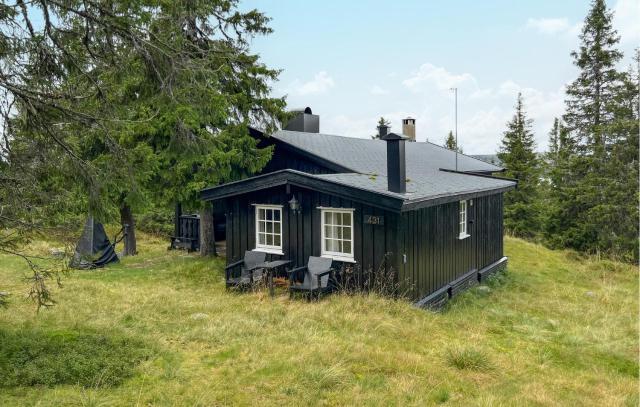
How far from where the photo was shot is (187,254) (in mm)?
15984

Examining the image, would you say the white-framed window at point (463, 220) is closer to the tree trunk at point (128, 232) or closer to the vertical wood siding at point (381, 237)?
the vertical wood siding at point (381, 237)

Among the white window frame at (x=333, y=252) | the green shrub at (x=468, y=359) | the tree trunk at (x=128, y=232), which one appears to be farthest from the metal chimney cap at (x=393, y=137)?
the tree trunk at (x=128, y=232)

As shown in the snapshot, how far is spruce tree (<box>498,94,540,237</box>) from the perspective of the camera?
26625 mm

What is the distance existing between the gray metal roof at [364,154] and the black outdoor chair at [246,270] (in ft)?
12.0

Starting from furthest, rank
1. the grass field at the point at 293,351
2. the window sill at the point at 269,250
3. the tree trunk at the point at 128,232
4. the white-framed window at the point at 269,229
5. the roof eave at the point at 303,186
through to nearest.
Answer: the tree trunk at the point at 128,232, the white-framed window at the point at 269,229, the window sill at the point at 269,250, the roof eave at the point at 303,186, the grass field at the point at 293,351

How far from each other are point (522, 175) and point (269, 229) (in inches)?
806

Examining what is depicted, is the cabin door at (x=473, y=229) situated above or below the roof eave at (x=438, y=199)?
below

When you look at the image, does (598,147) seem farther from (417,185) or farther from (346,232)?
(346,232)

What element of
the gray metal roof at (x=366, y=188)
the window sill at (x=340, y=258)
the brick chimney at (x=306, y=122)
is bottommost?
the window sill at (x=340, y=258)

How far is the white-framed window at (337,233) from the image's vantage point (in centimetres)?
980

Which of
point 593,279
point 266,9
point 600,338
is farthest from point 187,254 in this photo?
point 593,279

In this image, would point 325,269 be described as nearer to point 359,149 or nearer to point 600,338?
point 600,338

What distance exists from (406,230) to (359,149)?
24.7 ft

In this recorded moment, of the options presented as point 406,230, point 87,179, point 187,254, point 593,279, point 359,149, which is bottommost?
point 593,279
